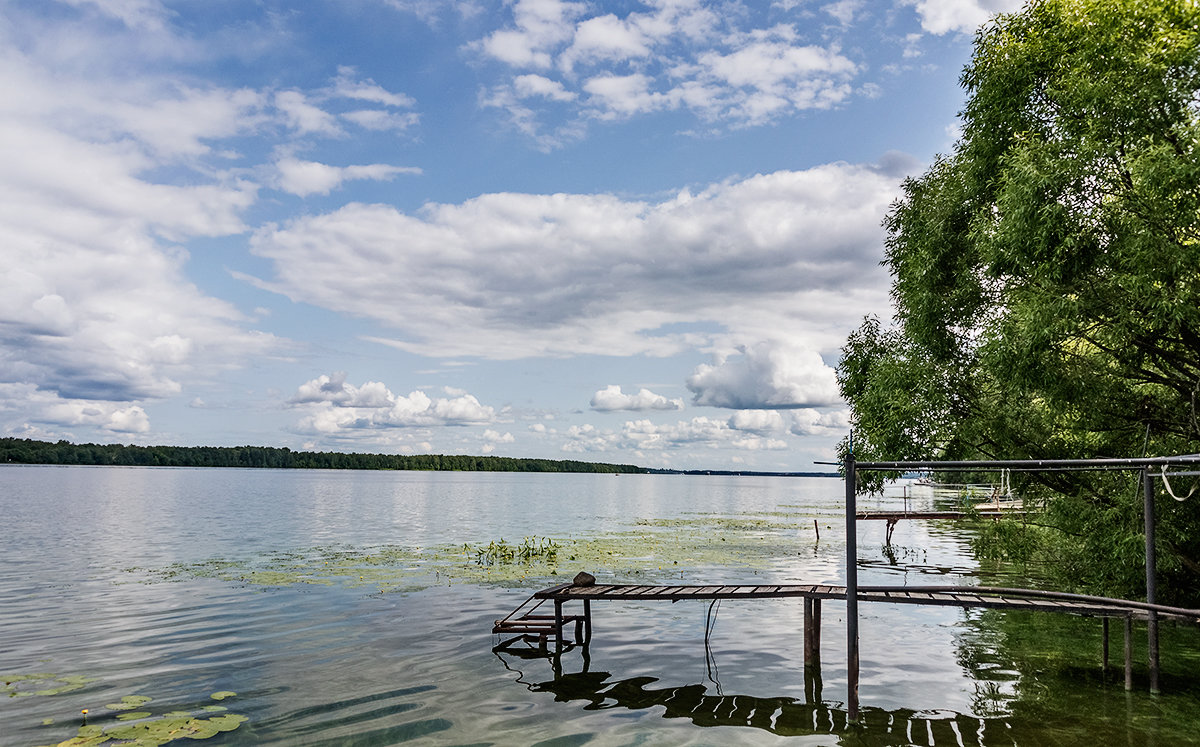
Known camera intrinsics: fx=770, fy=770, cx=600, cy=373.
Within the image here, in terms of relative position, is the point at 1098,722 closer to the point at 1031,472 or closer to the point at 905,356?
the point at 1031,472

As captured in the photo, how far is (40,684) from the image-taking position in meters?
14.7

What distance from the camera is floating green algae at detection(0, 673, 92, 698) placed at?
555 inches

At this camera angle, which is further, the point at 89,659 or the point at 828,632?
the point at 828,632

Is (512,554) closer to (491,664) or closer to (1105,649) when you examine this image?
(491,664)

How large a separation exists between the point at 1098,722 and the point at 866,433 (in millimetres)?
9696

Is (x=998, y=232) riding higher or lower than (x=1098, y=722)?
higher

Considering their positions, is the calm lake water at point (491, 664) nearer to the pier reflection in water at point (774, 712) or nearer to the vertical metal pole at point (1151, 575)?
the pier reflection in water at point (774, 712)

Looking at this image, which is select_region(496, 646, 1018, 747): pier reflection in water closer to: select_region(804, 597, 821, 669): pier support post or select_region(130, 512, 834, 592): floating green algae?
select_region(804, 597, 821, 669): pier support post

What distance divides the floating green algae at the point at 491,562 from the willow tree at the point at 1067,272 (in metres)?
12.8

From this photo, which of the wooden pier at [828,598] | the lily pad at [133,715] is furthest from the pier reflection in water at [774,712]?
the lily pad at [133,715]

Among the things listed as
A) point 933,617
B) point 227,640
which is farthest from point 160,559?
point 933,617

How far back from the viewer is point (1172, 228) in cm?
1467

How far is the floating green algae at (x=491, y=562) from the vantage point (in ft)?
91.9

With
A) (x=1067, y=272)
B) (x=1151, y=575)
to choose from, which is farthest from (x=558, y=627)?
(x=1067, y=272)
